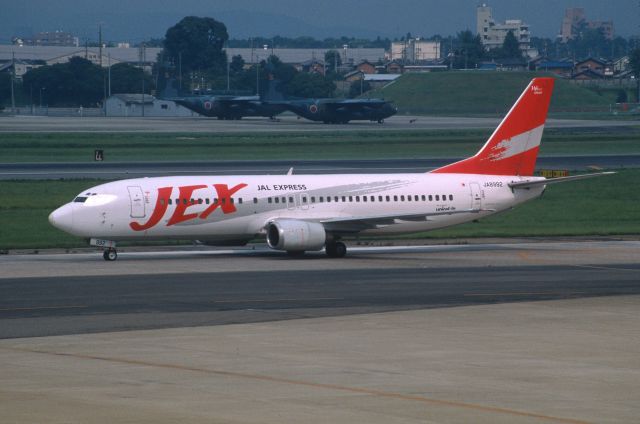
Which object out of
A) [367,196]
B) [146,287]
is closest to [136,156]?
[367,196]

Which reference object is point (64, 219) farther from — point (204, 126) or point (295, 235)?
point (204, 126)

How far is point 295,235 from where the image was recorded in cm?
4738

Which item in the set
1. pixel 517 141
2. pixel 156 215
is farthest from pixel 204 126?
pixel 156 215

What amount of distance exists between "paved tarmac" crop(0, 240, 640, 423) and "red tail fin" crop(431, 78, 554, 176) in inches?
245

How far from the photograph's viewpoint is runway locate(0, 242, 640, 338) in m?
32.3

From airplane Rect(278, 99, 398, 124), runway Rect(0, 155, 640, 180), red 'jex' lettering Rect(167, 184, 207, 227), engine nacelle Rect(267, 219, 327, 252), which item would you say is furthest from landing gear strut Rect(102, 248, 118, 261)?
airplane Rect(278, 99, 398, 124)

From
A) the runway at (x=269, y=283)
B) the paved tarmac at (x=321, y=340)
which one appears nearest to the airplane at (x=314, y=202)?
the runway at (x=269, y=283)

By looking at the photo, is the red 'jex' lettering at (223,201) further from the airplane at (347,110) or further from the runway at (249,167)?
the airplane at (347,110)

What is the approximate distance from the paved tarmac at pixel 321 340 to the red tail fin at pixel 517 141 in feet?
20.4

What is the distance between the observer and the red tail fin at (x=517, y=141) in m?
52.6

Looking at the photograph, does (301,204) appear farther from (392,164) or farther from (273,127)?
(273,127)

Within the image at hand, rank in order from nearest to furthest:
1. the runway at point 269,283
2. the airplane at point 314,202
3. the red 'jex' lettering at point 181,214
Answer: the runway at point 269,283, the airplane at point 314,202, the red 'jex' lettering at point 181,214

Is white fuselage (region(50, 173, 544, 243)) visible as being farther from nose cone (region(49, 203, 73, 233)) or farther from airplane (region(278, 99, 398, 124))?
airplane (region(278, 99, 398, 124))

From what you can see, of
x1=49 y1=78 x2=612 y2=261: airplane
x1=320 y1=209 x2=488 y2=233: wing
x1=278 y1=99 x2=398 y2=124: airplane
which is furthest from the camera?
x1=278 y1=99 x2=398 y2=124: airplane
